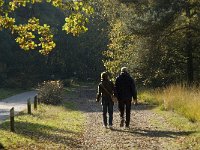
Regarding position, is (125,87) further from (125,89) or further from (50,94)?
(50,94)

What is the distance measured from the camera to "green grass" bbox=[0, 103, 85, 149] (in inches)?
510

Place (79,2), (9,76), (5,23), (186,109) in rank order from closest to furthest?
(79,2) → (5,23) → (186,109) → (9,76)

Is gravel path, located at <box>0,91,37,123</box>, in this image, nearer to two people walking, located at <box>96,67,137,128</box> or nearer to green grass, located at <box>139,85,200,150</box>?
two people walking, located at <box>96,67,137,128</box>

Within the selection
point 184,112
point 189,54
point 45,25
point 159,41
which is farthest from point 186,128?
point 189,54

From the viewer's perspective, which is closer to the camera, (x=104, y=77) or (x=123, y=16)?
(x=104, y=77)

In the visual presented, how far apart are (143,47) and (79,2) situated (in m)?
20.7

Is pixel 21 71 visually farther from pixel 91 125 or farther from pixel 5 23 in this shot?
pixel 5 23

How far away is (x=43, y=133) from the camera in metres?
15.2

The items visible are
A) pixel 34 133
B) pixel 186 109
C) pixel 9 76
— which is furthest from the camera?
pixel 9 76

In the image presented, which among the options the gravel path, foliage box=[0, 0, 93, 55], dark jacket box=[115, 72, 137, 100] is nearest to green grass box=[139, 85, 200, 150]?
dark jacket box=[115, 72, 137, 100]

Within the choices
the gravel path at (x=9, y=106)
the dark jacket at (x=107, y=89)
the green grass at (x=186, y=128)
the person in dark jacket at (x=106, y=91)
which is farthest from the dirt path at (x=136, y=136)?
the gravel path at (x=9, y=106)

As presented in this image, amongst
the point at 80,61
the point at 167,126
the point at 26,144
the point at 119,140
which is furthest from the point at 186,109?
the point at 80,61

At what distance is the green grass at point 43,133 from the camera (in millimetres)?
12961

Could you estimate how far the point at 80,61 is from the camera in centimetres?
6694
